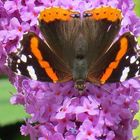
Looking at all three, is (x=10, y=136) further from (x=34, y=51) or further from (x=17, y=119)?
(x=34, y=51)

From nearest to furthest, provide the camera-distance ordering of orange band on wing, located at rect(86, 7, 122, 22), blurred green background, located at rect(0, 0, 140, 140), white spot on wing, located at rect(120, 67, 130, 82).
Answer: white spot on wing, located at rect(120, 67, 130, 82)
orange band on wing, located at rect(86, 7, 122, 22)
blurred green background, located at rect(0, 0, 140, 140)

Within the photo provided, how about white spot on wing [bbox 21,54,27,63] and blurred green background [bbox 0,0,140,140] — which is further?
blurred green background [bbox 0,0,140,140]

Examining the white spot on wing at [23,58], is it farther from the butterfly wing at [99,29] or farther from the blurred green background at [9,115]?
the blurred green background at [9,115]

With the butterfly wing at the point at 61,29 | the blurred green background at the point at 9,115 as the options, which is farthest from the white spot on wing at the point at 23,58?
the blurred green background at the point at 9,115

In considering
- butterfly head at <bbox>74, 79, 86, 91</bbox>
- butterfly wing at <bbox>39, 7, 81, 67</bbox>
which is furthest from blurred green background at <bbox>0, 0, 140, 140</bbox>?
butterfly head at <bbox>74, 79, 86, 91</bbox>

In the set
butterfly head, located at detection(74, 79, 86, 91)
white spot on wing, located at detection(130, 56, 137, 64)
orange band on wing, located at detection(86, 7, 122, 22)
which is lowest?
butterfly head, located at detection(74, 79, 86, 91)

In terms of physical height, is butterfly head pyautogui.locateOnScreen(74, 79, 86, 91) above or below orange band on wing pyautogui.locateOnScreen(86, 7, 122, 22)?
below

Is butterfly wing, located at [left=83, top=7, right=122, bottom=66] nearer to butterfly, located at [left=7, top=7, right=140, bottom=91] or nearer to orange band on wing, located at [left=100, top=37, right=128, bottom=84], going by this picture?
butterfly, located at [left=7, top=7, right=140, bottom=91]

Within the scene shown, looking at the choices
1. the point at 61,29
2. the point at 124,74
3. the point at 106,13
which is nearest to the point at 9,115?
the point at 61,29
